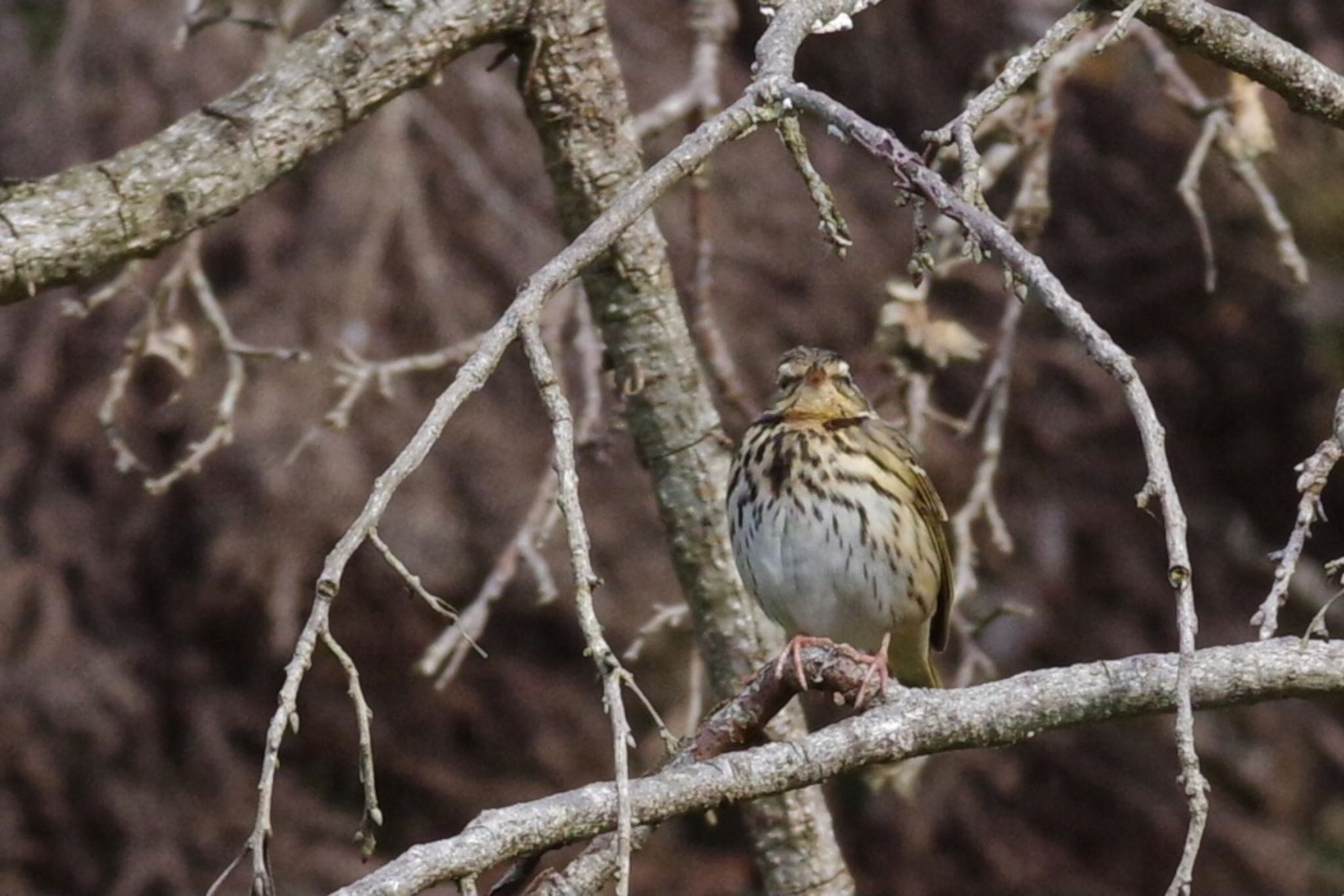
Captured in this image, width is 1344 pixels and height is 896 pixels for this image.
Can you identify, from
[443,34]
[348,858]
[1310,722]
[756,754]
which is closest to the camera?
[756,754]

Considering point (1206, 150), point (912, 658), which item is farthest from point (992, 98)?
point (912, 658)

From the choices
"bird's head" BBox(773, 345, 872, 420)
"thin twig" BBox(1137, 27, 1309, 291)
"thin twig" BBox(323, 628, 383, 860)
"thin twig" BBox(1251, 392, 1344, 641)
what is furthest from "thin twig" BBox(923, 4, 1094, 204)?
"bird's head" BBox(773, 345, 872, 420)

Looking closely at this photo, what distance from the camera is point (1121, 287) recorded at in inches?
270

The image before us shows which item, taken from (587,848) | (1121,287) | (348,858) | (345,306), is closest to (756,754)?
(587,848)

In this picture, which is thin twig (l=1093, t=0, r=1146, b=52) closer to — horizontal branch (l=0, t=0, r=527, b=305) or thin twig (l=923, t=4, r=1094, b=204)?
thin twig (l=923, t=4, r=1094, b=204)

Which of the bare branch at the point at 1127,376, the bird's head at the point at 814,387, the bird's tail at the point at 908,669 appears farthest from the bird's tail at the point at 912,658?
the bare branch at the point at 1127,376

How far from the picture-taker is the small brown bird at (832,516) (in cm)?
392

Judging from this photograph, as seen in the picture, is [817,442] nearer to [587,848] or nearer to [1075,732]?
[587,848]

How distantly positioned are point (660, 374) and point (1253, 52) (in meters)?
1.12

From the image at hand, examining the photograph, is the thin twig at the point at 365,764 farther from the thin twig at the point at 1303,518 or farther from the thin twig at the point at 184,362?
the thin twig at the point at 184,362

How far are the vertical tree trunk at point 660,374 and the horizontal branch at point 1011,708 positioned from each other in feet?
3.73

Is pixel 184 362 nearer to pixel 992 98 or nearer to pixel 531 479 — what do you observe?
pixel 992 98

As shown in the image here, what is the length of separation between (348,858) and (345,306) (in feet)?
5.02

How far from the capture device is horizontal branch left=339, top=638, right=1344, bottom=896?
229 cm
